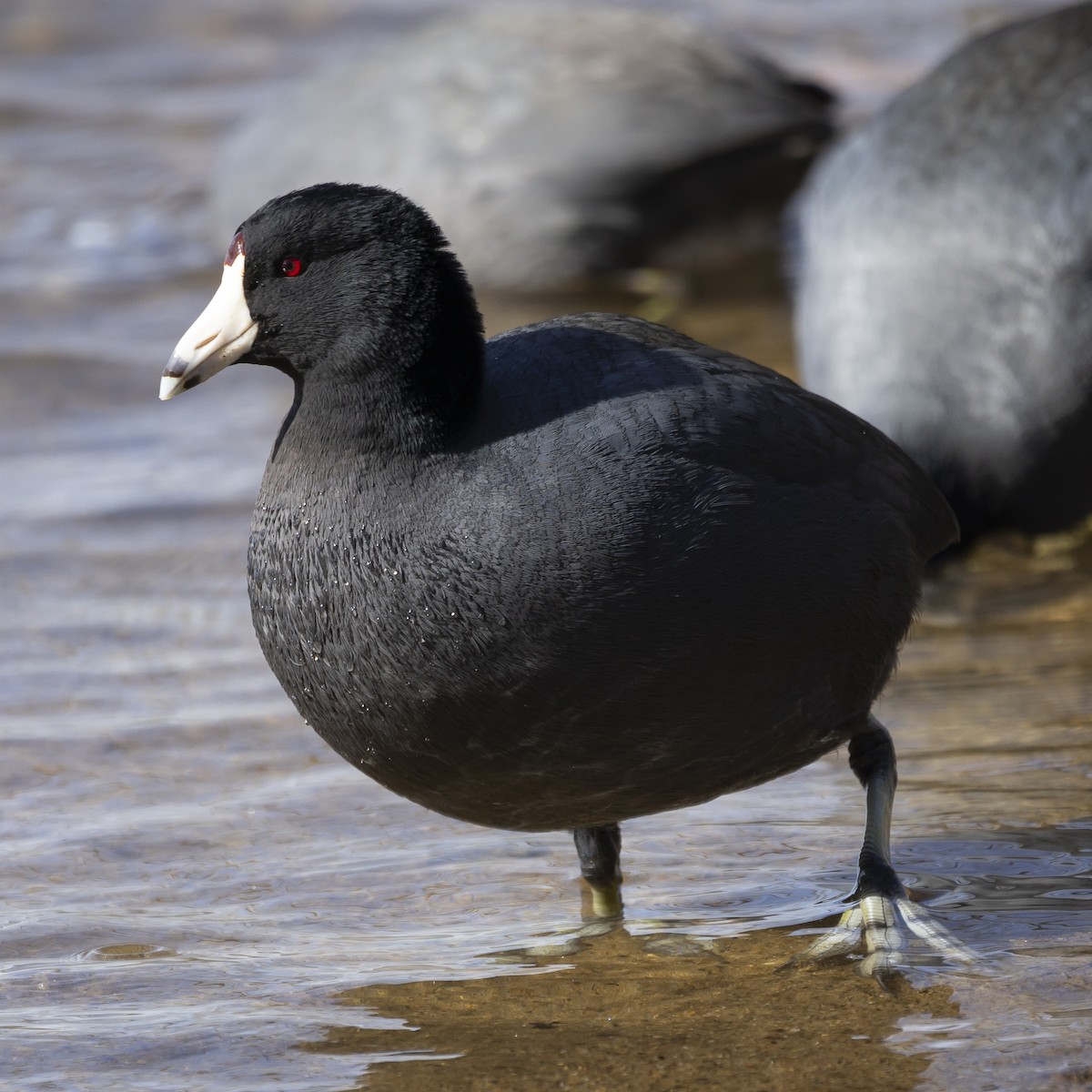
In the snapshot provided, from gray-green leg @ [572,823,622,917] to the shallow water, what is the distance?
0.07 meters

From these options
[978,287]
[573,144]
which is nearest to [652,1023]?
[978,287]

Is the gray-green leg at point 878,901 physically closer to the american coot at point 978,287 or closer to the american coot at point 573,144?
the american coot at point 978,287

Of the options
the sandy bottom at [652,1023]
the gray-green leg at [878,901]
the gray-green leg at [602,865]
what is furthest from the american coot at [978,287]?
the sandy bottom at [652,1023]

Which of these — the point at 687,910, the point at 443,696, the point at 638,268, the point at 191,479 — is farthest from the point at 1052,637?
the point at 638,268

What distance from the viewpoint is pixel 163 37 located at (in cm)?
1133

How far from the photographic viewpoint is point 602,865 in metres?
3.31

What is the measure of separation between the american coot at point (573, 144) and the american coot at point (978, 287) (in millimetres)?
1809

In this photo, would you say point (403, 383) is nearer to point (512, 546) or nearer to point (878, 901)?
point (512, 546)

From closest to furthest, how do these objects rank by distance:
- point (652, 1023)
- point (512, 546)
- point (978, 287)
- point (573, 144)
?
1. point (512, 546)
2. point (652, 1023)
3. point (978, 287)
4. point (573, 144)

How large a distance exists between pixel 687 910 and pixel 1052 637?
1608mm

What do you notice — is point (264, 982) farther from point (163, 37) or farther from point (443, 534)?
point (163, 37)

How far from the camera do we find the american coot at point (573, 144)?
7180mm

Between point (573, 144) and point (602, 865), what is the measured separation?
441 cm

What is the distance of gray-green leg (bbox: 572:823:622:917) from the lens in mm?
3309
